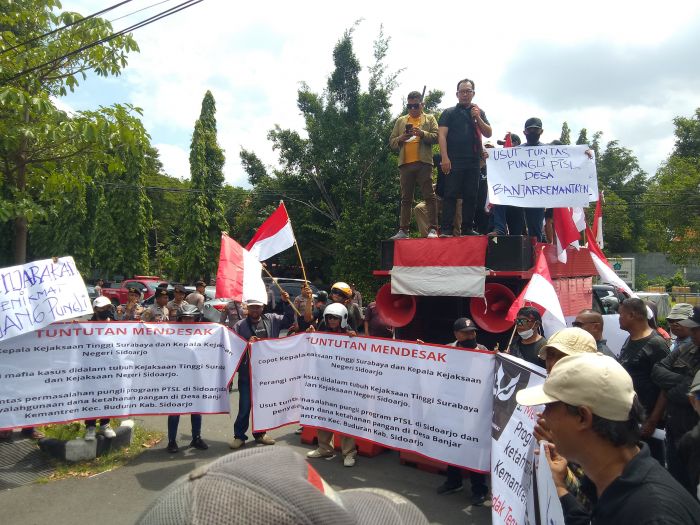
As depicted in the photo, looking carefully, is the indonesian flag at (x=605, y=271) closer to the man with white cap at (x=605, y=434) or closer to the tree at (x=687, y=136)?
the man with white cap at (x=605, y=434)

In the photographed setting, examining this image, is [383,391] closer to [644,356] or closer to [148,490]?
[644,356]

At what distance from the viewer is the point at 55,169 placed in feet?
26.4

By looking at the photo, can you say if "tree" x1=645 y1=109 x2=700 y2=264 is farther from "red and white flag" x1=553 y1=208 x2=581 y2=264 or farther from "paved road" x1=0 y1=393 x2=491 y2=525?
"paved road" x1=0 y1=393 x2=491 y2=525

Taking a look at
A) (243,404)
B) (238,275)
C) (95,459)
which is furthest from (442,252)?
(95,459)

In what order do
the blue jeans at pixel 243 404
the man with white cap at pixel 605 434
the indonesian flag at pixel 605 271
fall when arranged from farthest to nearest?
the blue jeans at pixel 243 404 → the indonesian flag at pixel 605 271 → the man with white cap at pixel 605 434

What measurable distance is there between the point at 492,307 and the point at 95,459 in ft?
14.9

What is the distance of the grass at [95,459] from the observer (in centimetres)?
558

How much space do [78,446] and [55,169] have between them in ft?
13.7

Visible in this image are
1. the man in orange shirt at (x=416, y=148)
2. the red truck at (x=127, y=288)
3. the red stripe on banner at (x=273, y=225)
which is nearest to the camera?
the red stripe on banner at (x=273, y=225)

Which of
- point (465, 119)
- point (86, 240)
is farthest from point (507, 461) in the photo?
point (86, 240)

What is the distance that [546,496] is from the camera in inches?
109

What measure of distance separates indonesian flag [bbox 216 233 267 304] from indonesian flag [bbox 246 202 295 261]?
32cm

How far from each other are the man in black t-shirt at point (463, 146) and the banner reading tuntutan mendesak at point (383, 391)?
236cm

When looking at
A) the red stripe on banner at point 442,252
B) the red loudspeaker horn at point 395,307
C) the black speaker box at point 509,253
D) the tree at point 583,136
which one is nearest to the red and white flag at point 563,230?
the black speaker box at point 509,253
